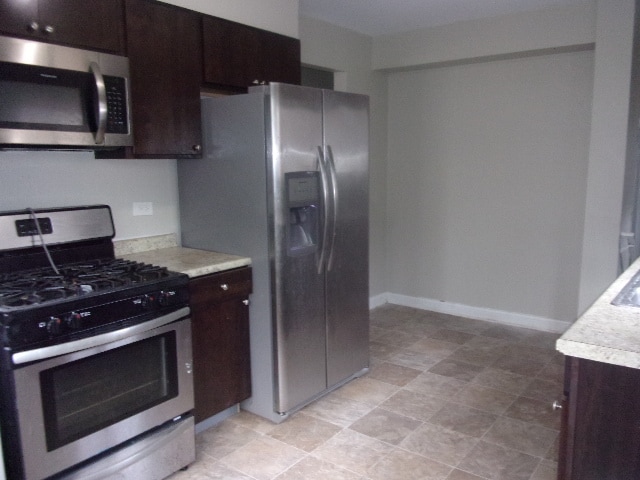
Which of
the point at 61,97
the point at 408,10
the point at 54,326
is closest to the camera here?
the point at 54,326

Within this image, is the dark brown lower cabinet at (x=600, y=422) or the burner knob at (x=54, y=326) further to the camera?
the burner knob at (x=54, y=326)

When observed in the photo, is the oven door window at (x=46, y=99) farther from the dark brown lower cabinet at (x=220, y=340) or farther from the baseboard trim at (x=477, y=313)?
A: the baseboard trim at (x=477, y=313)

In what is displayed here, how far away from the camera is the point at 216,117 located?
2799mm

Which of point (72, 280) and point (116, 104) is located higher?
point (116, 104)

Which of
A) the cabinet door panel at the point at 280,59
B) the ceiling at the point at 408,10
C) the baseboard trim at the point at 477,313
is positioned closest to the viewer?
the cabinet door panel at the point at 280,59

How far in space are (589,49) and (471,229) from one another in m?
1.65

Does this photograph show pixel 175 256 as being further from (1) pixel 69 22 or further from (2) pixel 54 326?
(1) pixel 69 22

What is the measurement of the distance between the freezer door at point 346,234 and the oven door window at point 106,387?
3.53ft

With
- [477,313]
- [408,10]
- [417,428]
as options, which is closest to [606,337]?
[417,428]

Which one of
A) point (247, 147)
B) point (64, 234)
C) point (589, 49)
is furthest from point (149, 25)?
point (589, 49)

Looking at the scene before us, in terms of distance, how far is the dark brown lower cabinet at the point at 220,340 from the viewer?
257 centimetres

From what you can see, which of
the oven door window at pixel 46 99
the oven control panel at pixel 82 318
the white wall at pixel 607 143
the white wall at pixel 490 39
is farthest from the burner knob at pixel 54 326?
the white wall at pixel 490 39

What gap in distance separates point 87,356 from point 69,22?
1383mm

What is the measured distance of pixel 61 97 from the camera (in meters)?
2.18
